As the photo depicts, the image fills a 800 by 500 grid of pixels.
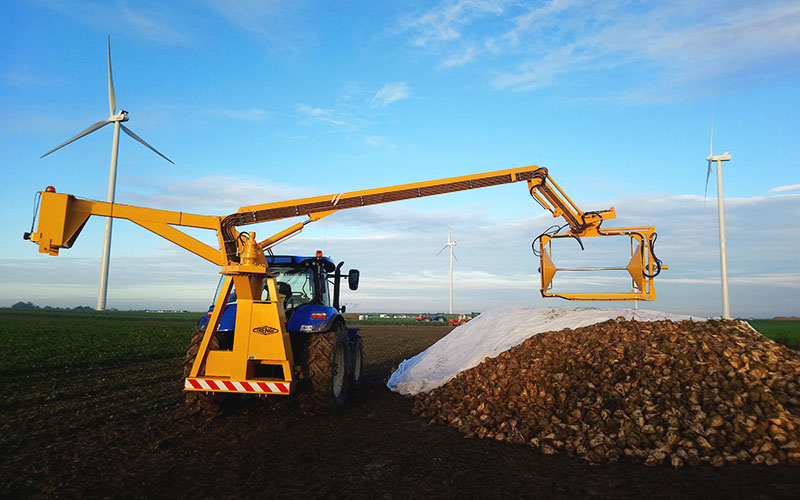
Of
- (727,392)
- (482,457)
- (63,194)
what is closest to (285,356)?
(482,457)

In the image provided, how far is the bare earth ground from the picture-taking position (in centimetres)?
522

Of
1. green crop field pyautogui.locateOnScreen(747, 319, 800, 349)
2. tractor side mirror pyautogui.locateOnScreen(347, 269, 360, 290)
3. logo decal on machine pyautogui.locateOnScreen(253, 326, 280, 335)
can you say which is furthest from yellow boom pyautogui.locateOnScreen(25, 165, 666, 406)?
green crop field pyautogui.locateOnScreen(747, 319, 800, 349)

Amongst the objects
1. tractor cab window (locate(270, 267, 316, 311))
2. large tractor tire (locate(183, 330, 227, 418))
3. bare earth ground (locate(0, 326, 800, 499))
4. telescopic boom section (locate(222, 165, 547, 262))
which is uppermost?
telescopic boom section (locate(222, 165, 547, 262))

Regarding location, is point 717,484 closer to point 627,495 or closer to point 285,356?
point 627,495

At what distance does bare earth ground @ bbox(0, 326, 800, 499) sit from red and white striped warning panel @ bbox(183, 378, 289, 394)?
59 cm

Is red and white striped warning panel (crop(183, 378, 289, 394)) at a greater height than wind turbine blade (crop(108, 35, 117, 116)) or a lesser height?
lesser

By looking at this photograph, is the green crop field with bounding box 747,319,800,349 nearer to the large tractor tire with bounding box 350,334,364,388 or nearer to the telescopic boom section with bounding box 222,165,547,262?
the telescopic boom section with bounding box 222,165,547,262

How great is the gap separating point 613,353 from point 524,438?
249 cm

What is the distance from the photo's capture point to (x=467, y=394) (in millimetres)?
9102

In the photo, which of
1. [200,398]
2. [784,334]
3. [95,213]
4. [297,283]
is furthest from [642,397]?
[784,334]

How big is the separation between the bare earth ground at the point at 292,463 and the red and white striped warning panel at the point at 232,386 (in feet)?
1.92

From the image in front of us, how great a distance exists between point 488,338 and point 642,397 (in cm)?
513

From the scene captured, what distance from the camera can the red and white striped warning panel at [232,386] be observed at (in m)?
7.62

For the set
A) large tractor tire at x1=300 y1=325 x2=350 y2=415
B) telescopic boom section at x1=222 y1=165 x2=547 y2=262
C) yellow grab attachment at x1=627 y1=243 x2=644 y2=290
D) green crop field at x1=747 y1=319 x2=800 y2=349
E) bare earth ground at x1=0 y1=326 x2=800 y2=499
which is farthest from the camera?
green crop field at x1=747 y1=319 x2=800 y2=349
